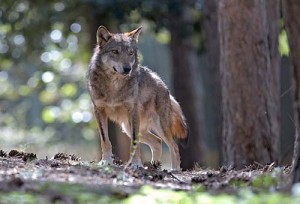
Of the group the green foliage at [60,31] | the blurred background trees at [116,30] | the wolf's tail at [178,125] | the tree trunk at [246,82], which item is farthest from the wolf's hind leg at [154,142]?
the green foliage at [60,31]

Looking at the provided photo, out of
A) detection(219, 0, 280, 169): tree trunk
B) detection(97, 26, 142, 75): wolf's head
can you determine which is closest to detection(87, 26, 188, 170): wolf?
detection(97, 26, 142, 75): wolf's head

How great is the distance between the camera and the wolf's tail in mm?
12422

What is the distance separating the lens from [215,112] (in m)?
18.5

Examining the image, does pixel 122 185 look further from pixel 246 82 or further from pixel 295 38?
pixel 246 82

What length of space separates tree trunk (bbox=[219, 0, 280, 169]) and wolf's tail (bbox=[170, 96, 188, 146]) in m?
0.66

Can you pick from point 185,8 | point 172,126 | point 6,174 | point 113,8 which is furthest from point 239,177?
point 185,8

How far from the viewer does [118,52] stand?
1113 cm

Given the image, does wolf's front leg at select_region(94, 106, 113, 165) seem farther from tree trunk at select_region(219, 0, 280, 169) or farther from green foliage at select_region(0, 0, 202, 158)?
green foliage at select_region(0, 0, 202, 158)

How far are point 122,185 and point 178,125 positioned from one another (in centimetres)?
478

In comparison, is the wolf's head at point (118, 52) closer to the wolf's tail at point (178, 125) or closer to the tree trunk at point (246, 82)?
the wolf's tail at point (178, 125)

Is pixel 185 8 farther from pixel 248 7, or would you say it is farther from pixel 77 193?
pixel 77 193

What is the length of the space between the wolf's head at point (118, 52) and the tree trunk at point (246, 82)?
1.68 metres

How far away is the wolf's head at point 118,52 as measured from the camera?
11.0 meters

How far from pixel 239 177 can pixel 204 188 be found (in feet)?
3.13
